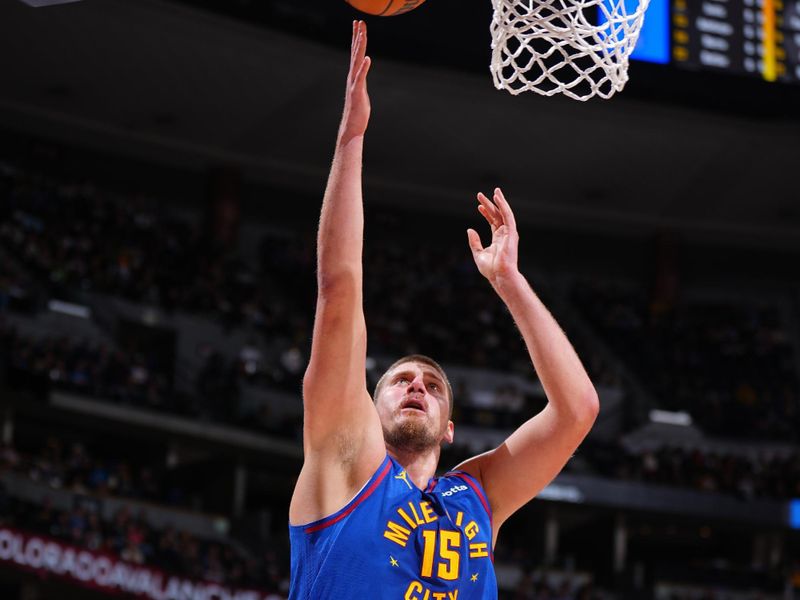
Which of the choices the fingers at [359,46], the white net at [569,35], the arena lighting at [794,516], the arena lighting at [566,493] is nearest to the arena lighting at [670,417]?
the arena lighting at [794,516]

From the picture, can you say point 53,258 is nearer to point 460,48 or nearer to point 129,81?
→ point 129,81

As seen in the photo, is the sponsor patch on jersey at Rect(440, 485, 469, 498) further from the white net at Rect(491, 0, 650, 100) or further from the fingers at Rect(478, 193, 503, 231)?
the white net at Rect(491, 0, 650, 100)

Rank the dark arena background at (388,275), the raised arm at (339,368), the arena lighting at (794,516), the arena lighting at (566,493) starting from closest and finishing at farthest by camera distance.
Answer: the raised arm at (339,368)
the dark arena background at (388,275)
the arena lighting at (566,493)
the arena lighting at (794,516)

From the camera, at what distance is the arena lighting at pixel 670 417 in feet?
78.9

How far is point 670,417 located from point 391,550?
22.0 metres

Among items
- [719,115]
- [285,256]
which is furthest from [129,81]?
[719,115]

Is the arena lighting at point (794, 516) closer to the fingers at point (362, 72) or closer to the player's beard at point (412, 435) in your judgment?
the player's beard at point (412, 435)

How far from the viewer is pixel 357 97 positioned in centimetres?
298

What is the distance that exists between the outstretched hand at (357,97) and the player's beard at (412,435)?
29.1 inches

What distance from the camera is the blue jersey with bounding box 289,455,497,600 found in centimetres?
285

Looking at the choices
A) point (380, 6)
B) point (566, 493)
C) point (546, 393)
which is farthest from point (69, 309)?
point (546, 393)

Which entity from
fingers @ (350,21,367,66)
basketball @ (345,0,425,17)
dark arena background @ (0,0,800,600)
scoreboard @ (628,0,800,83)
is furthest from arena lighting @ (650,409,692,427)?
fingers @ (350,21,367,66)

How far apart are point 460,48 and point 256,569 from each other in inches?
340

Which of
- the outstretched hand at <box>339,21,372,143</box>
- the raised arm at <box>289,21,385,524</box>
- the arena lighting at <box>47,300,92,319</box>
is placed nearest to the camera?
the raised arm at <box>289,21,385,524</box>
